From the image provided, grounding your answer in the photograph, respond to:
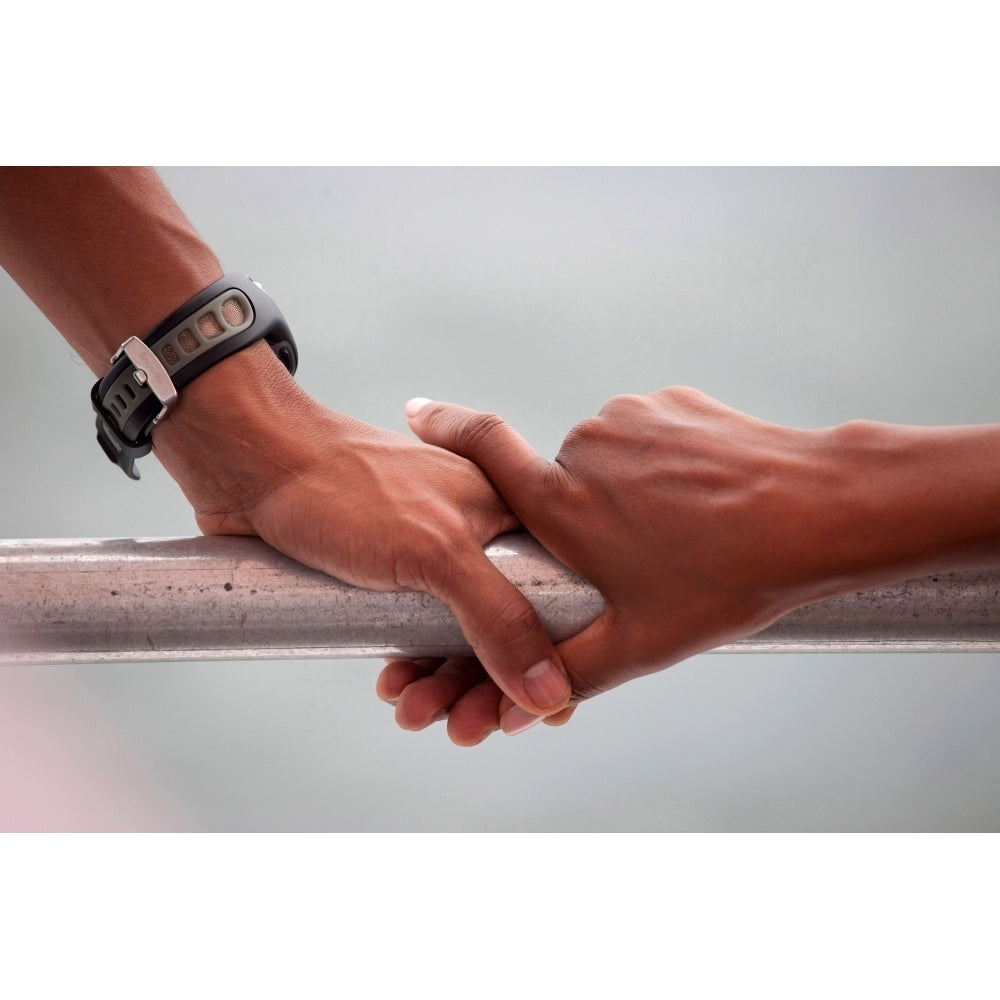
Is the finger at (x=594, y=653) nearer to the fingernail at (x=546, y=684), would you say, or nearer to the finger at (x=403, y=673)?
the fingernail at (x=546, y=684)

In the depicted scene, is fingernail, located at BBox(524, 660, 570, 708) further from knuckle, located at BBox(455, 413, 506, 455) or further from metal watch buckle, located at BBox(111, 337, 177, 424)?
metal watch buckle, located at BBox(111, 337, 177, 424)

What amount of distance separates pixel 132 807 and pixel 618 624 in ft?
4.48

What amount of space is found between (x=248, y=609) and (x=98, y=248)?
286 millimetres

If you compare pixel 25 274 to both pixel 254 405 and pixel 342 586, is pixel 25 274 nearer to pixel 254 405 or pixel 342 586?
pixel 254 405

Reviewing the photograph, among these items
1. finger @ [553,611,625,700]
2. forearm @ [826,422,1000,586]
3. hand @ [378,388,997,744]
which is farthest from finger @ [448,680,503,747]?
forearm @ [826,422,1000,586]

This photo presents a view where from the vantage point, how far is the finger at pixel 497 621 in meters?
0.51

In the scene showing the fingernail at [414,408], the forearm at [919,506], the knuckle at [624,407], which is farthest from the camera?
the fingernail at [414,408]

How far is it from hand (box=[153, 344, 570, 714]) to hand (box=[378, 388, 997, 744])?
0.03 m

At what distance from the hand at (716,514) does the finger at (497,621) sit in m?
0.02

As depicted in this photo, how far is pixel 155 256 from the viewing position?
2.09 feet

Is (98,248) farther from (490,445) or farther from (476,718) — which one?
(476,718)

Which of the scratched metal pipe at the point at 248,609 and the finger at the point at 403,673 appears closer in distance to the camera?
the scratched metal pipe at the point at 248,609

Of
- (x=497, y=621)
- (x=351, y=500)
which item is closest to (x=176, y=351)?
(x=351, y=500)

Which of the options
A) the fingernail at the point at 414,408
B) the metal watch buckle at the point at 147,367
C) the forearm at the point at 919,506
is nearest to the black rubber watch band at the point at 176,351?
the metal watch buckle at the point at 147,367
